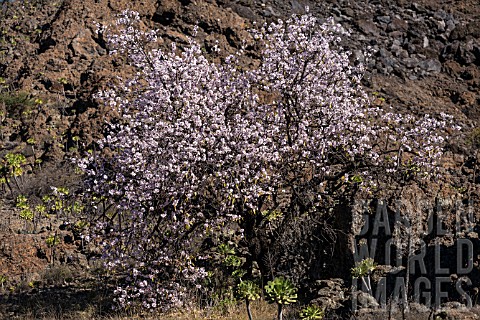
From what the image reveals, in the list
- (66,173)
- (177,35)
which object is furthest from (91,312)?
(177,35)

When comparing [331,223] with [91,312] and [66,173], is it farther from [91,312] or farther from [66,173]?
[66,173]

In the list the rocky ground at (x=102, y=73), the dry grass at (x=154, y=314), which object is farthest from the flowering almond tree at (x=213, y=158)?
the rocky ground at (x=102, y=73)

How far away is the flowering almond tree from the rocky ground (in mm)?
3873

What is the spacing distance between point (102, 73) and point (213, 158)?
1064 cm

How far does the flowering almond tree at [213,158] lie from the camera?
30.0ft

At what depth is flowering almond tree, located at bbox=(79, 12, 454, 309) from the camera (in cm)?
916

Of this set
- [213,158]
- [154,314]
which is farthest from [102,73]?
[154,314]

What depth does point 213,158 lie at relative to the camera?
9.25 m

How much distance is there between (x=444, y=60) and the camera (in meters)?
23.9

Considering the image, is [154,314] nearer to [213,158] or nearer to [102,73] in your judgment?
[213,158]

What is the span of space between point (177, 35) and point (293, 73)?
10.6 meters

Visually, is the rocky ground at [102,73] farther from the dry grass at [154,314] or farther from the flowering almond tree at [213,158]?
the flowering almond tree at [213,158]

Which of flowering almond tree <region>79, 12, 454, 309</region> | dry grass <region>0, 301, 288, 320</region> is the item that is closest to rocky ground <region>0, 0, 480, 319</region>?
dry grass <region>0, 301, 288, 320</region>

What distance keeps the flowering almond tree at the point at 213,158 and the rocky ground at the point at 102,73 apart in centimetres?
387
